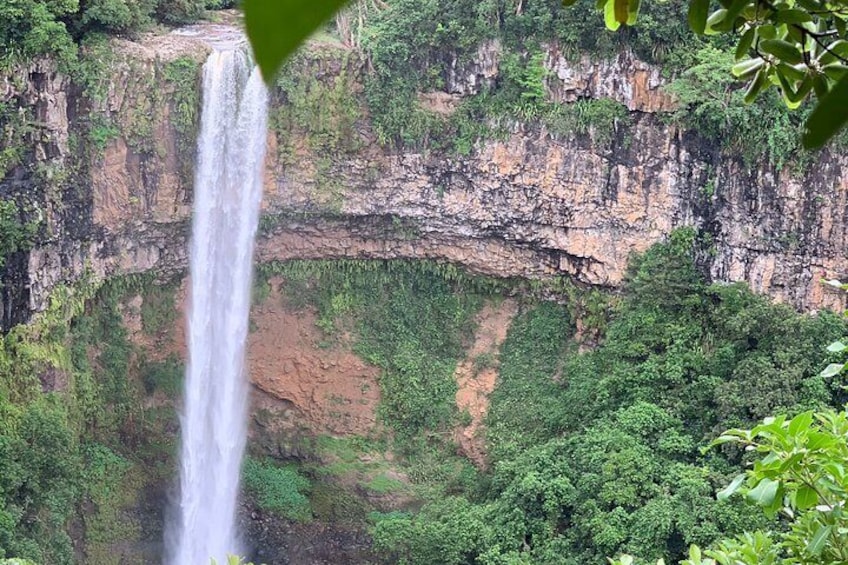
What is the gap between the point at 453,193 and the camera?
13.4 meters

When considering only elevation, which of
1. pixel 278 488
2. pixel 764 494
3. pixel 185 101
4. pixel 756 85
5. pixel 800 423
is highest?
pixel 756 85

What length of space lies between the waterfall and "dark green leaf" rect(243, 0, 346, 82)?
1245cm

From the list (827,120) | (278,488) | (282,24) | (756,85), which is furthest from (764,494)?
(278,488)

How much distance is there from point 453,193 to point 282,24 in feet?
42.4

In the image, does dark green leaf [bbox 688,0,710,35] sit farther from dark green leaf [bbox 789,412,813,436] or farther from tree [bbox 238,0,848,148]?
dark green leaf [bbox 789,412,813,436]

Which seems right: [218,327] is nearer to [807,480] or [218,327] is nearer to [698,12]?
[807,480]

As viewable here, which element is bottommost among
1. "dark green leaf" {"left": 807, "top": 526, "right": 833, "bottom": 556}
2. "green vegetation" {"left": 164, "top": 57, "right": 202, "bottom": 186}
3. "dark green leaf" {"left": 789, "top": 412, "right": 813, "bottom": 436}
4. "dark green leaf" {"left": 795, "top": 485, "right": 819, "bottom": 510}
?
"dark green leaf" {"left": 807, "top": 526, "right": 833, "bottom": 556}

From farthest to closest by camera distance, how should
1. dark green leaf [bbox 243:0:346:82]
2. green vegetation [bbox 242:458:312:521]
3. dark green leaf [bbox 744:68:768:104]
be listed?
1. green vegetation [bbox 242:458:312:521]
2. dark green leaf [bbox 744:68:768:104]
3. dark green leaf [bbox 243:0:346:82]

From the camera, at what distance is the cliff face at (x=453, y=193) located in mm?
11516

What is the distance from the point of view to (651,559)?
9.63 meters

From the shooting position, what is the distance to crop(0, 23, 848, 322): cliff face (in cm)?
1152

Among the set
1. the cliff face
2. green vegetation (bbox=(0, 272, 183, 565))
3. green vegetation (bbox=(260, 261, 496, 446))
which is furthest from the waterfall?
green vegetation (bbox=(260, 261, 496, 446))

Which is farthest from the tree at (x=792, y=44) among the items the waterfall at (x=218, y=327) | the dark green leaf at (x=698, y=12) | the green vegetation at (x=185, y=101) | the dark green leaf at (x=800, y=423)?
the waterfall at (x=218, y=327)

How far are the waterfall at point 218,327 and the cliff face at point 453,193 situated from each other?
0.91ft
